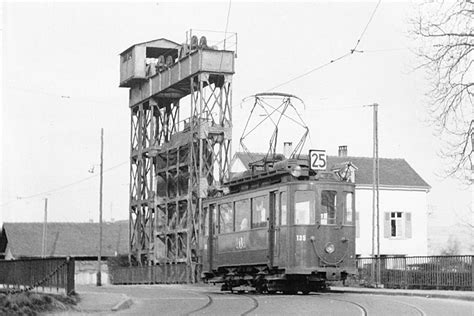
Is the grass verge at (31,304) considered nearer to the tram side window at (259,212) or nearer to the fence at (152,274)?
the tram side window at (259,212)

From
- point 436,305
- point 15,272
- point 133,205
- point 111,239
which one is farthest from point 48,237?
point 436,305

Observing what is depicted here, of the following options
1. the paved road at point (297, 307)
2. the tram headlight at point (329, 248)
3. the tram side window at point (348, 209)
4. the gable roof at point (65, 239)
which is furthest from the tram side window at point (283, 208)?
the gable roof at point (65, 239)

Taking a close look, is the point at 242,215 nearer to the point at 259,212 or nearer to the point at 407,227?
the point at 259,212

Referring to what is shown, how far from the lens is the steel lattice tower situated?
4409 centimetres

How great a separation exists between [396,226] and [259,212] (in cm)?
3481

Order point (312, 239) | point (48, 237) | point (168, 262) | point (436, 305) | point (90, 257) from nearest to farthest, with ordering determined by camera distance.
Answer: point (436, 305)
point (312, 239)
point (168, 262)
point (90, 257)
point (48, 237)

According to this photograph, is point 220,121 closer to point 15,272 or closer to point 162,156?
point 162,156

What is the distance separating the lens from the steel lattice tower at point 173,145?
1736 inches

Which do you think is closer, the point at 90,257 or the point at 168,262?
the point at 168,262

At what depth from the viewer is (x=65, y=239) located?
277 feet

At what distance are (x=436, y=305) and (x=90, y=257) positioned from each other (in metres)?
61.7

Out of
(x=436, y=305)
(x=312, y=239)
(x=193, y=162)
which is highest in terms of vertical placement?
(x=193, y=162)

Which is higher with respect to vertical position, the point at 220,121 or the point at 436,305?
the point at 220,121

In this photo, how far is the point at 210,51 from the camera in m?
43.7
